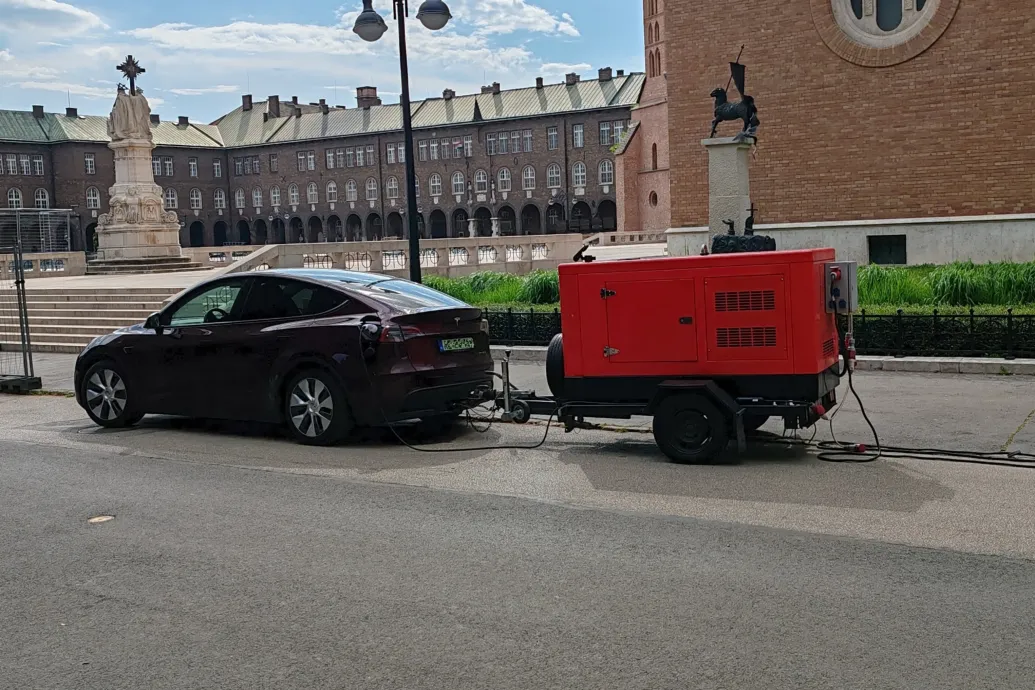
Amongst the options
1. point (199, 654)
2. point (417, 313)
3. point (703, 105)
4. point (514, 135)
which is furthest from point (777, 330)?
point (514, 135)

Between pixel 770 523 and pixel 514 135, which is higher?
pixel 514 135

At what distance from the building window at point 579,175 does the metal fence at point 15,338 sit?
6272cm

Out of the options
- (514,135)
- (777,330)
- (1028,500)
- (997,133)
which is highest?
(514,135)

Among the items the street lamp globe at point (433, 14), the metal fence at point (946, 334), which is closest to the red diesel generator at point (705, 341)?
the metal fence at point (946, 334)

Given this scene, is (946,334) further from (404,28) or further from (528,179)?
(528,179)

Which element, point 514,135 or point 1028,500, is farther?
point 514,135

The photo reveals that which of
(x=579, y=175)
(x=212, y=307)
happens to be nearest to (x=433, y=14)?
→ (x=212, y=307)

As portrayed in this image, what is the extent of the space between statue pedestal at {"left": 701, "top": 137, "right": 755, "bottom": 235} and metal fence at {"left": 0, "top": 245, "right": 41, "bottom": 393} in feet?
36.7

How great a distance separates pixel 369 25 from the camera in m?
17.2

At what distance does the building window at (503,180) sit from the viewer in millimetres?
94688

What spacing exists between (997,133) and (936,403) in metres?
13.9

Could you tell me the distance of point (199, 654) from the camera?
461 centimetres

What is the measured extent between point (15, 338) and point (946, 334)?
1744 centimetres

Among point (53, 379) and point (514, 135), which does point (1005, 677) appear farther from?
point (514, 135)
